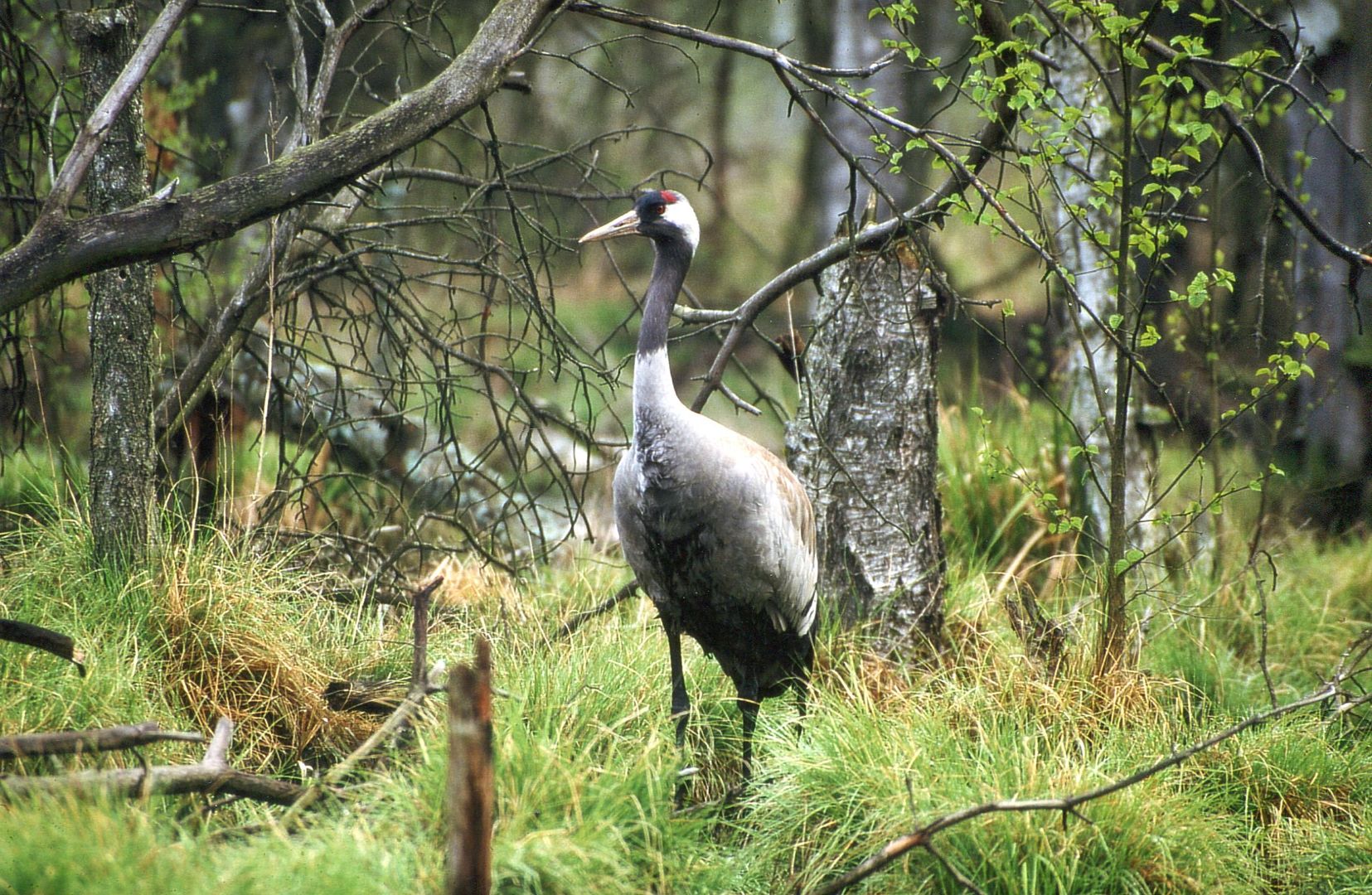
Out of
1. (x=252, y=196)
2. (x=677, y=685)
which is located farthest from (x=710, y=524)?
(x=252, y=196)

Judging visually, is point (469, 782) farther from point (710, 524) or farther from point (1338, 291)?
point (1338, 291)

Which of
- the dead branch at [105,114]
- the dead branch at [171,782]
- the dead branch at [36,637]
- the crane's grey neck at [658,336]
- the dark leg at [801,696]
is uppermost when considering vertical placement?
the dead branch at [105,114]

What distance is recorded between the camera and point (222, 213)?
2670 millimetres

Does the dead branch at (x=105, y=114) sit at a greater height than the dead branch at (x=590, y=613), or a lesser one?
greater

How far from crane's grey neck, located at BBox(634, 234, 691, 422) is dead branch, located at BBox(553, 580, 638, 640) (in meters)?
1.12

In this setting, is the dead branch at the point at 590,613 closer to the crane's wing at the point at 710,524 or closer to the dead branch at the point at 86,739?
the crane's wing at the point at 710,524

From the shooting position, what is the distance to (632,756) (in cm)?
306

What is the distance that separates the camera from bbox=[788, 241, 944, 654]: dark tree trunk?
166 inches

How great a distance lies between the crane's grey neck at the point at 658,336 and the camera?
322 cm

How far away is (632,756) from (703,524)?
2.17 feet

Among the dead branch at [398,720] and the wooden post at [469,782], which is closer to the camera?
the wooden post at [469,782]

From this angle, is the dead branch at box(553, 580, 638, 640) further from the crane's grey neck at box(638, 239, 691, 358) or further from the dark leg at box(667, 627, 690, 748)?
the crane's grey neck at box(638, 239, 691, 358)

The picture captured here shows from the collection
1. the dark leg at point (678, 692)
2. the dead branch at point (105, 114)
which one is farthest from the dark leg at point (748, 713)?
the dead branch at point (105, 114)

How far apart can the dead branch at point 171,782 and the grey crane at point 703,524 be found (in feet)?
3.77
